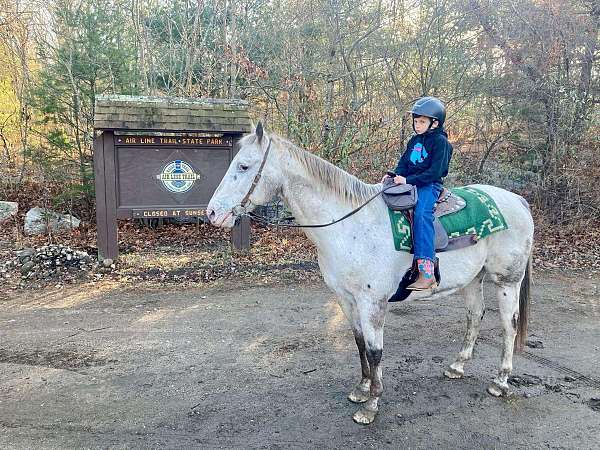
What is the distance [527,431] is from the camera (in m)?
3.22

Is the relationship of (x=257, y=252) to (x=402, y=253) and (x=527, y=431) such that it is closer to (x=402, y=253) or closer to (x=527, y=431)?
(x=402, y=253)

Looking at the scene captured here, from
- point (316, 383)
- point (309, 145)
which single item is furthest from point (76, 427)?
point (309, 145)

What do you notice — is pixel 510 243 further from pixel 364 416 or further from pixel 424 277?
pixel 364 416

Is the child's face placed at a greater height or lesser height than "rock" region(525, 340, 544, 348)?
greater

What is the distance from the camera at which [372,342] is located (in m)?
3.36

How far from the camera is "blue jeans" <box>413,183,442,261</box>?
10.9 ft

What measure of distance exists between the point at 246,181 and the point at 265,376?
1.95 meters

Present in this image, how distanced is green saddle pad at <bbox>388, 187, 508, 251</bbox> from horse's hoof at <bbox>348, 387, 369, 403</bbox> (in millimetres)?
1257

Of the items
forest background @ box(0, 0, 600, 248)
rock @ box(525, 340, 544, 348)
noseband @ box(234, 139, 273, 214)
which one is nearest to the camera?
noseband @ box(234, 139, 273, 214)

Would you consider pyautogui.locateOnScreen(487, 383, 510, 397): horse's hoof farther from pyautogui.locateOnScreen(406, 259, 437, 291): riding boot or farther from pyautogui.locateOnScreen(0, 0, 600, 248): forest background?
pyautogui.locateOnScreen(0, 0, 600, 248): forest background

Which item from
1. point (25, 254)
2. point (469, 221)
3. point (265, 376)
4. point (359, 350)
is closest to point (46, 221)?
point (25, 254)

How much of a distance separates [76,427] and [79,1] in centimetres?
1029

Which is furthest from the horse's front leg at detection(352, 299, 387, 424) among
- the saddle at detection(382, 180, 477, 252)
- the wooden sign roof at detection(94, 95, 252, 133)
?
the wooden sign roof at detection(94, 95, 252, 133)

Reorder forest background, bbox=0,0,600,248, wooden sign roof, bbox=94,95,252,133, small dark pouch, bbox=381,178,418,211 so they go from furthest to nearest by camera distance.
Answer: forest background, bbox=0,0,600,248 → wooden sign roof, bbox=94,95,252,133 → small dark pouch, bbox=381,178,418,211
